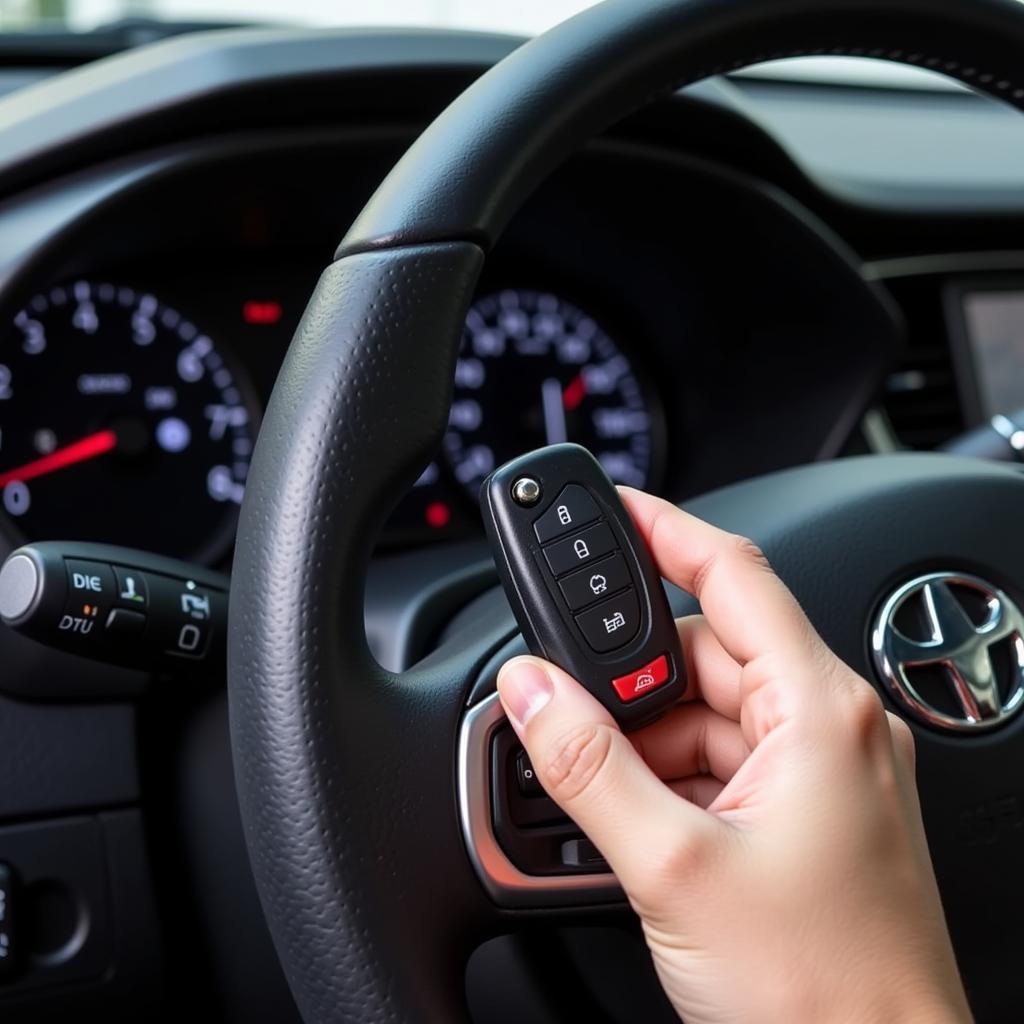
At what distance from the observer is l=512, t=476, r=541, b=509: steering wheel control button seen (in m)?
0.70

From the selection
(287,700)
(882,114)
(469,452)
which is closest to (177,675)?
(287,700)

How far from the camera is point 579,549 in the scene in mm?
694

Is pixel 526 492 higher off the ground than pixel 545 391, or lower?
higher

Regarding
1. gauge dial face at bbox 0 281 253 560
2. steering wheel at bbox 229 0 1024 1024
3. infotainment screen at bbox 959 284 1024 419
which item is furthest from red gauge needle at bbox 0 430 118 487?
infotainment screen at bbox 959 284 1024 419

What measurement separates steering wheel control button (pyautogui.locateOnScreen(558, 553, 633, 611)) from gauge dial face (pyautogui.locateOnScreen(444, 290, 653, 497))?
83 centimetres

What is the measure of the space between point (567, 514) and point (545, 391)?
0.88 m

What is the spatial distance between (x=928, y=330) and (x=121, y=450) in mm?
929

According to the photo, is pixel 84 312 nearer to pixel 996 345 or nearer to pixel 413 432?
pixel 413 432

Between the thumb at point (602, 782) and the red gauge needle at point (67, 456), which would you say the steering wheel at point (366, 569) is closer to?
the thumb at point (602, 782)

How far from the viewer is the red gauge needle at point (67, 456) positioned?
4.18ft

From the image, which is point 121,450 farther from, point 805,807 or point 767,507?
point 805,807

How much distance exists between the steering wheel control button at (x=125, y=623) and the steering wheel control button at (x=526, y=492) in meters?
0.34

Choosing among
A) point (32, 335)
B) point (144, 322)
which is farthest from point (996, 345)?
point (32, 335)

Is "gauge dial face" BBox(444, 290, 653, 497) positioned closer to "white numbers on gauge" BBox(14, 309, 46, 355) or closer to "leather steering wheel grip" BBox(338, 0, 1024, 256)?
"white numbers on gauge" BBox(14, 309, 46, 355)
